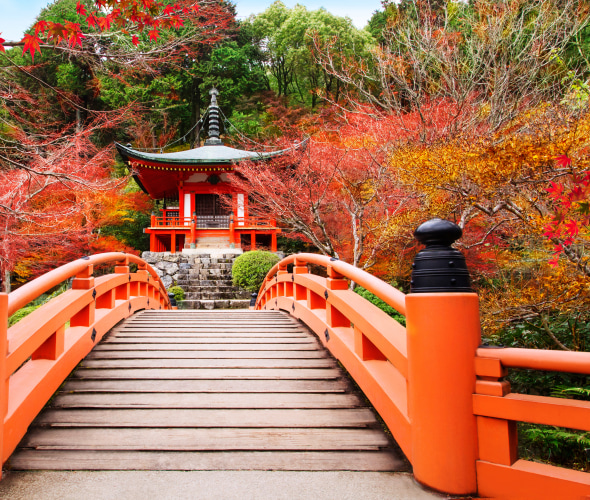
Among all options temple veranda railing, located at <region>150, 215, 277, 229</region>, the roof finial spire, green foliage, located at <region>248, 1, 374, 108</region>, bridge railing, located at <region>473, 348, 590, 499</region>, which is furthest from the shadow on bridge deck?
green foliage, located at <region>248, 1, 374, 108</region>

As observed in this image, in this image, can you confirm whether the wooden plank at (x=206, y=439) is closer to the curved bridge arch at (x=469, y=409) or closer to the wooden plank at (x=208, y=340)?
the curved bridge arch at (x=469, y=409)

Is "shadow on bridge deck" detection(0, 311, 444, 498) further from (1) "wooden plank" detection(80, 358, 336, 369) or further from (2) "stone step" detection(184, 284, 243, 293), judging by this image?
(2) "stone step" detection(184, 284, 243, 293)

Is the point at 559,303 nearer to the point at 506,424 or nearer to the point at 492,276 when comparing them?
the point at 506,424

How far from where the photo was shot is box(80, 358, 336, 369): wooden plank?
10.5 ft

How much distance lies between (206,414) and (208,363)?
81 cm

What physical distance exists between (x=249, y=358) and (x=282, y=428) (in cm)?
109

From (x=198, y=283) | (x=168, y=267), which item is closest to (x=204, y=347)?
(x=198, y=283)

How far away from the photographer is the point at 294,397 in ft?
8.93

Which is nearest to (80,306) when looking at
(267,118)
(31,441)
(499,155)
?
(31,441)

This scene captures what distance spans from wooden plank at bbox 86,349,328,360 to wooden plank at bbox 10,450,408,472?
129 cm

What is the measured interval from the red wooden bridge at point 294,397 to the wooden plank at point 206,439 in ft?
0.03

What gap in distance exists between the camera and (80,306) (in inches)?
127

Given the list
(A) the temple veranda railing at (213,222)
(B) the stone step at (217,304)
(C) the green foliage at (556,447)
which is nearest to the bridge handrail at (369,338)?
(C) the green foliage at (556,447)

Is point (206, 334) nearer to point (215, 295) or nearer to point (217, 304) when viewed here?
point (217, 304)
